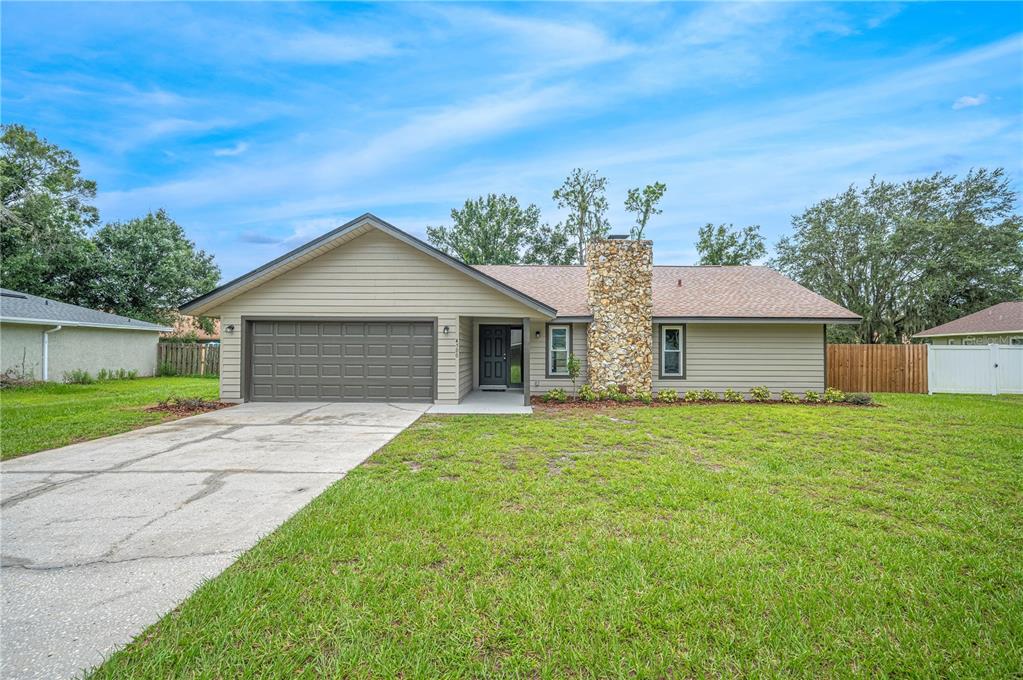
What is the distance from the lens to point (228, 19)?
9938 mm

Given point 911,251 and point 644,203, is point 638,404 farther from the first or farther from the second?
point 911,251

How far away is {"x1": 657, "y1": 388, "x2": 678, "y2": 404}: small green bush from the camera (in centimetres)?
1184

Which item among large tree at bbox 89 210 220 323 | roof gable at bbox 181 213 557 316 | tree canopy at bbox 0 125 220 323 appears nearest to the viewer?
roof gable at bbox 181 213 557 316

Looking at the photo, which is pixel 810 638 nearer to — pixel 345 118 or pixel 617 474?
pixel 617 474

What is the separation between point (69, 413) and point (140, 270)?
56.6 feet

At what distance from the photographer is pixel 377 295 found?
10883 millimetres

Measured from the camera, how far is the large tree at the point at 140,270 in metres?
21.9

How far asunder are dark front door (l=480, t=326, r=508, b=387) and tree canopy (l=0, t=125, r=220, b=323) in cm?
1844

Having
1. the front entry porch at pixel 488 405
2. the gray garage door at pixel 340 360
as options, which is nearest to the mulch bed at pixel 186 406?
the gray garage door at pixel 340 360

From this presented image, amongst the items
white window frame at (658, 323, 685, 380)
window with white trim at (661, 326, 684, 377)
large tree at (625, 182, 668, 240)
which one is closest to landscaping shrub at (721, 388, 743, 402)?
white window frame at (658, 323, 685, 380)

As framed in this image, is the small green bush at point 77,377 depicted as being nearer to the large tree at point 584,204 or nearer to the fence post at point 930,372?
the large tree at point 584,204

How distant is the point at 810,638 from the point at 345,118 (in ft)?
55.5

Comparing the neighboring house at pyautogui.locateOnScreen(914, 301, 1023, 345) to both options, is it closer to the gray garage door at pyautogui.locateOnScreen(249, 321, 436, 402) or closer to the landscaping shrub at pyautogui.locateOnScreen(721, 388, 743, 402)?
the landscaping shrub at pyautogui.locateOnScreen(721, 388, 743, 402)

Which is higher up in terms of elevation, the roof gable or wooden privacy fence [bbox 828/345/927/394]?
the roof gable
